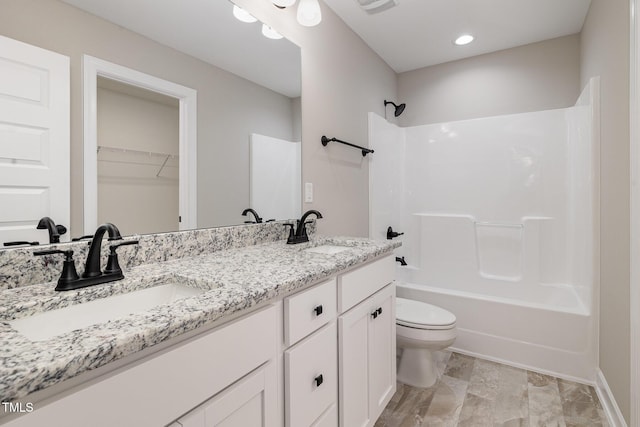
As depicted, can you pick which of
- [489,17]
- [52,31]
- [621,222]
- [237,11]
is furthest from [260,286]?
[489,17]

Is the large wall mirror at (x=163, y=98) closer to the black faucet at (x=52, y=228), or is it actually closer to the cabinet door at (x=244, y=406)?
the black faucet at (x=52, y=228)

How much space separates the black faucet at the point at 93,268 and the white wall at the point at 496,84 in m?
2.88

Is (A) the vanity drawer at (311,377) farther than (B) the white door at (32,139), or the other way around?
(A) the vanity drawer at (311,377)

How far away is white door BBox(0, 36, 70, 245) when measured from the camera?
782 millimetres

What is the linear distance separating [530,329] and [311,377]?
1900mm

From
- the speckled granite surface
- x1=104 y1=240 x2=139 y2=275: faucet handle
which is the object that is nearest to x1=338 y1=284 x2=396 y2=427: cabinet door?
the speckled granite surface

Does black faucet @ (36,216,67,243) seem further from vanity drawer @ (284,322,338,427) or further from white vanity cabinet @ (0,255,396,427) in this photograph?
vanity drawer @ (284,322,338,427)

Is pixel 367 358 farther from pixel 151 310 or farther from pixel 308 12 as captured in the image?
pixel 308 12

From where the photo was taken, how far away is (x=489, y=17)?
2.16m

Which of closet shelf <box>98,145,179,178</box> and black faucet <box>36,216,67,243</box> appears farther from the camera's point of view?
closet shelf <box>98,145,179,178</box>

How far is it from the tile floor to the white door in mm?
1719

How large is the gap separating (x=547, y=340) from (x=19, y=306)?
2.70 meters

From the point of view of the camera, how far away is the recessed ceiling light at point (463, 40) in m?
2.40

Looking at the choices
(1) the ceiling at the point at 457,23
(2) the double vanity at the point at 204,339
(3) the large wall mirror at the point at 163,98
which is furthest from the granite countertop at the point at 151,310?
(1) the ceiling at the point at 457,23
